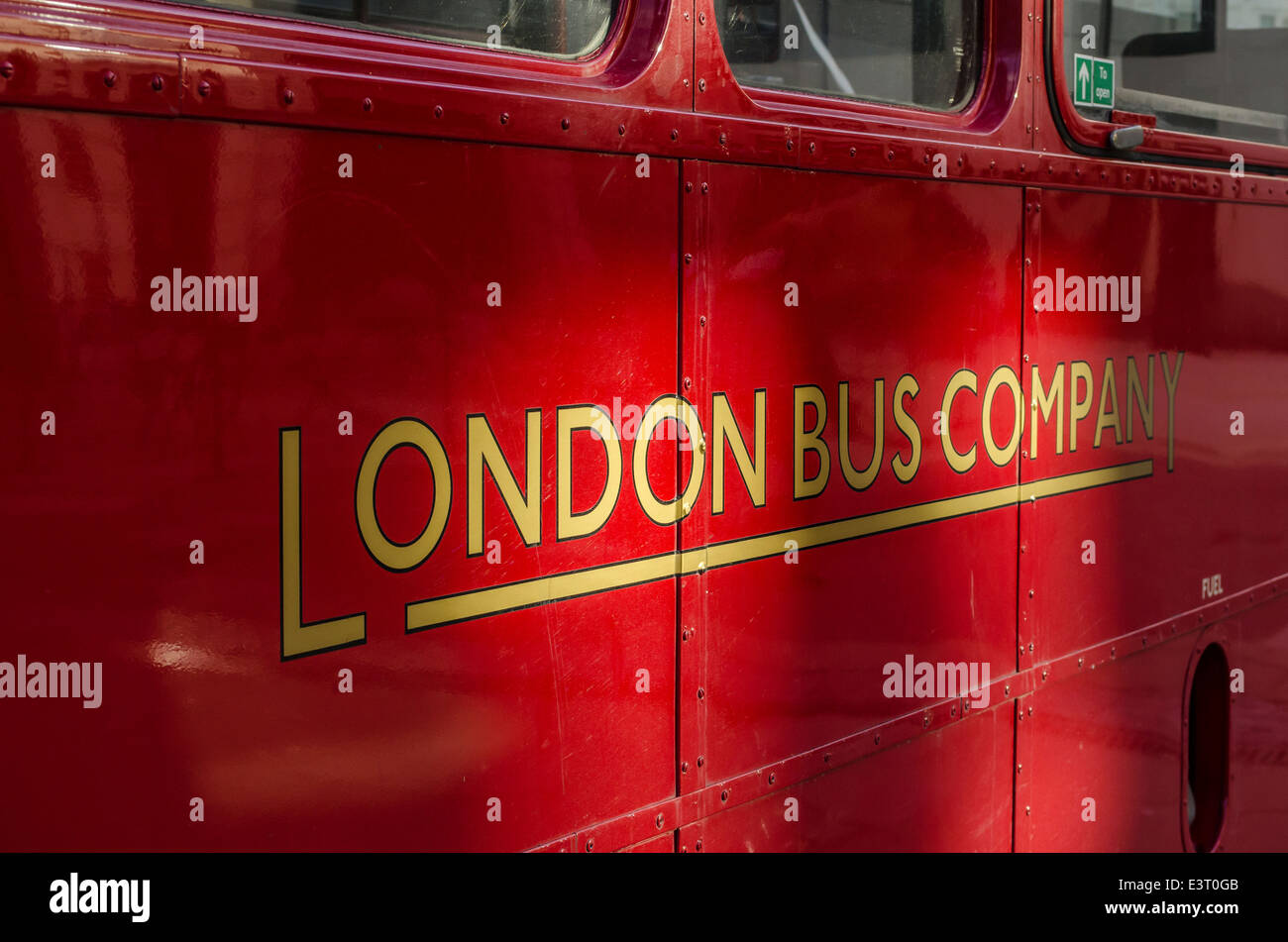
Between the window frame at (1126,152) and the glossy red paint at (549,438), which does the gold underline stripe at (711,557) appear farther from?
the window frame at (1126,152)

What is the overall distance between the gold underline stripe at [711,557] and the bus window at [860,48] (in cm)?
68

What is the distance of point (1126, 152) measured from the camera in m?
2.77

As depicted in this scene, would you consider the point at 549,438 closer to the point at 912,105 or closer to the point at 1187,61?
the point at 912,105

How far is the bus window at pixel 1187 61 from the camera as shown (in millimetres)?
2699

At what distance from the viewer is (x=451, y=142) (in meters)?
1.58

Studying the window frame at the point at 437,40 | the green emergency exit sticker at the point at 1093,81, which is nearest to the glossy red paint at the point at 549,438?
the window frame at the point at 437,40

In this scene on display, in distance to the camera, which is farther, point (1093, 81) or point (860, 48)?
point (1093, 81)

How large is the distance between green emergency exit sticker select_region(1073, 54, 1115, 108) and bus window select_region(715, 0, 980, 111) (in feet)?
0.94

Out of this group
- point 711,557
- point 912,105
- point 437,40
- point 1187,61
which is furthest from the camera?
point 1187,61

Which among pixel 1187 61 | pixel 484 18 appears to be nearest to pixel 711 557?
pixel 484 18

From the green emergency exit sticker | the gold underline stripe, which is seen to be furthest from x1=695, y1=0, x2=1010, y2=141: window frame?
the gold underline stripe

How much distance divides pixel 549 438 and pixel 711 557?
0.35 meters
